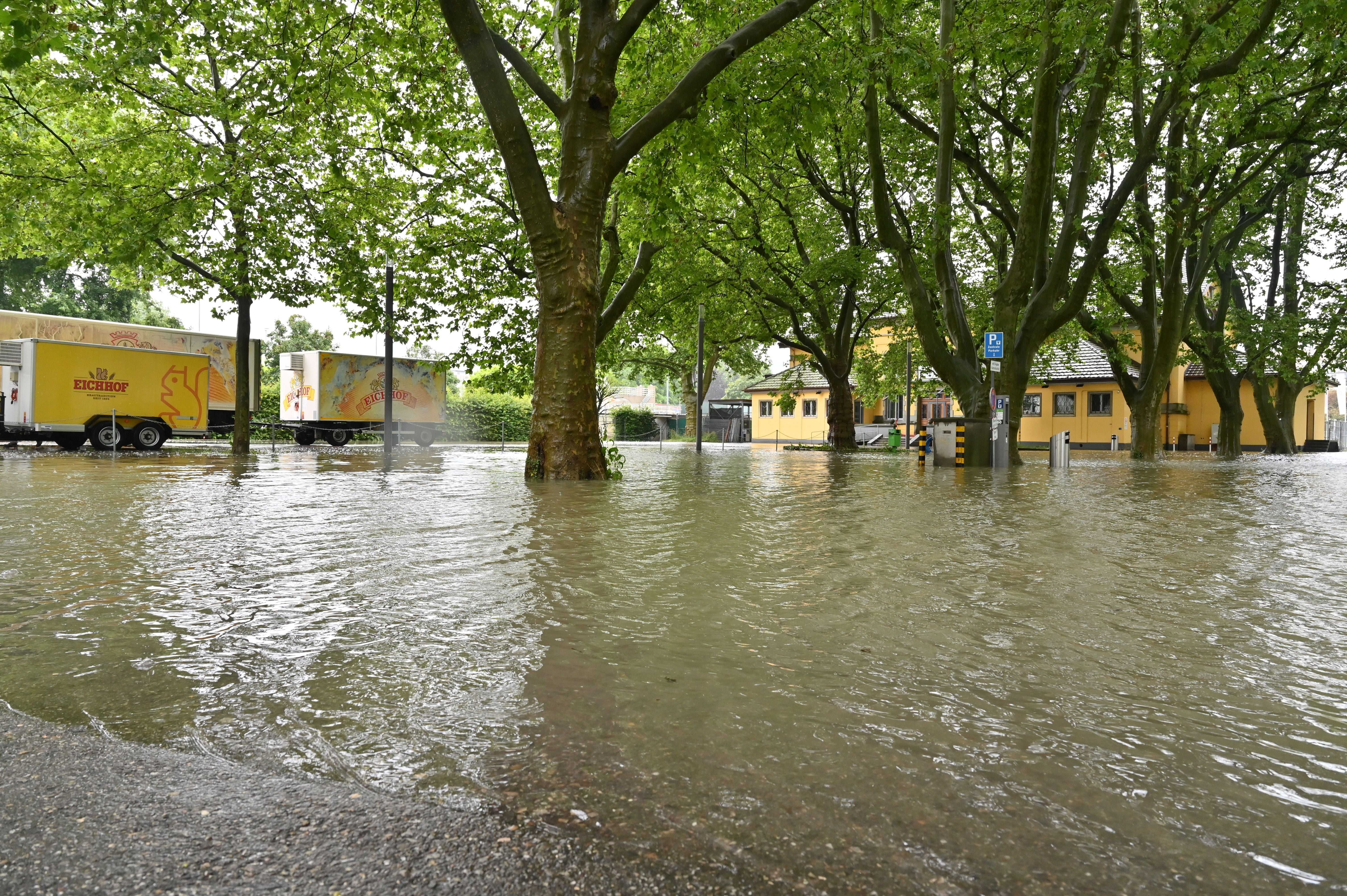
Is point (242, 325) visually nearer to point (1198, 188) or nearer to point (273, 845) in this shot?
point (273, 845)

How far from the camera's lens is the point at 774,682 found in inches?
112

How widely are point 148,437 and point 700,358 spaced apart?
16.7 m

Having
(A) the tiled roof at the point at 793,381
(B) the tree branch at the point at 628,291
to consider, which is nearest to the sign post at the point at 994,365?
(B) the tree branch at the point at 628,291

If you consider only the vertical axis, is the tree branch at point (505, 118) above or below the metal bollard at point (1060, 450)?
above

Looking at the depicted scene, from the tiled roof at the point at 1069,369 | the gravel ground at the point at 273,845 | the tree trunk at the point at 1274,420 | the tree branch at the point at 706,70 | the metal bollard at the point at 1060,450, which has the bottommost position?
the gravel ground at the point at 273,845

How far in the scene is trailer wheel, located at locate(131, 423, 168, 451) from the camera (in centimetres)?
2347

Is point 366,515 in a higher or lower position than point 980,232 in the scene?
lower

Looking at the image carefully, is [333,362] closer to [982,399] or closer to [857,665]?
[982,399]

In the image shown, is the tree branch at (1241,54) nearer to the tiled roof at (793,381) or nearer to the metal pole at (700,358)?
the metal pole at (700,358)

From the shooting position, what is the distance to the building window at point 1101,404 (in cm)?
4353

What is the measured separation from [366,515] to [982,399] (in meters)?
15.3

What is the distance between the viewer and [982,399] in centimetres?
1931

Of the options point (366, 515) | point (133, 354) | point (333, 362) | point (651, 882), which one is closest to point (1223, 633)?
point (651, 882)

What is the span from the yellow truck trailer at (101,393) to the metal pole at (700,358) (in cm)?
1505
